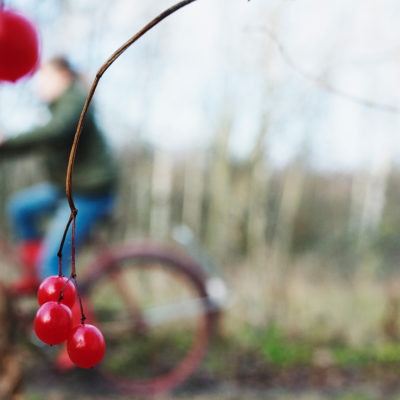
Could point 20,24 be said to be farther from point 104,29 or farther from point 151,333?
point 104,29

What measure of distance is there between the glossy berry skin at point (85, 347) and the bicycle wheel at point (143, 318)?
2381 mm

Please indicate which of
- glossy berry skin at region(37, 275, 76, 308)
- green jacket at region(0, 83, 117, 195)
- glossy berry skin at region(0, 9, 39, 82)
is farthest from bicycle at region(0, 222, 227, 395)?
glossy berry skin at region(0, 9, 39, 82)

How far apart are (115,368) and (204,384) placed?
56 cm

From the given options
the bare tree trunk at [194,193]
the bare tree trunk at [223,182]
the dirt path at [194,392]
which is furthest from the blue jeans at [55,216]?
the bare tree trunk at [194,193]

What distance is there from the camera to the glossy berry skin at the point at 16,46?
1.24ft

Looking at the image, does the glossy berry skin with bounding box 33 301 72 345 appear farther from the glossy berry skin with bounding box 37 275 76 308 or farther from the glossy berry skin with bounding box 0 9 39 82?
the glossy berry skin with bounding box 0 9 39 82

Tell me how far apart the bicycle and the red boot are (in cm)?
7

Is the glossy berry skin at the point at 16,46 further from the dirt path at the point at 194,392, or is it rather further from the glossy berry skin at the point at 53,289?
the dirt path at the point at 194,392

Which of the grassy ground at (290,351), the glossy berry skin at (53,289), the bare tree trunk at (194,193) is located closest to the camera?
the glossy berry skin at (53,289)

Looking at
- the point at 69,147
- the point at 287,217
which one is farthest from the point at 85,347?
the point at 287,217

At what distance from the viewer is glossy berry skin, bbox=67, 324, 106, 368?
0.47 metres

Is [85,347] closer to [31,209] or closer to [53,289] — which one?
[53,289]

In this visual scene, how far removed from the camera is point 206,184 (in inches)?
469

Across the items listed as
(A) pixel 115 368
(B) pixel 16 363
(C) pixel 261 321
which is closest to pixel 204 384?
(A) pixel 115 368
